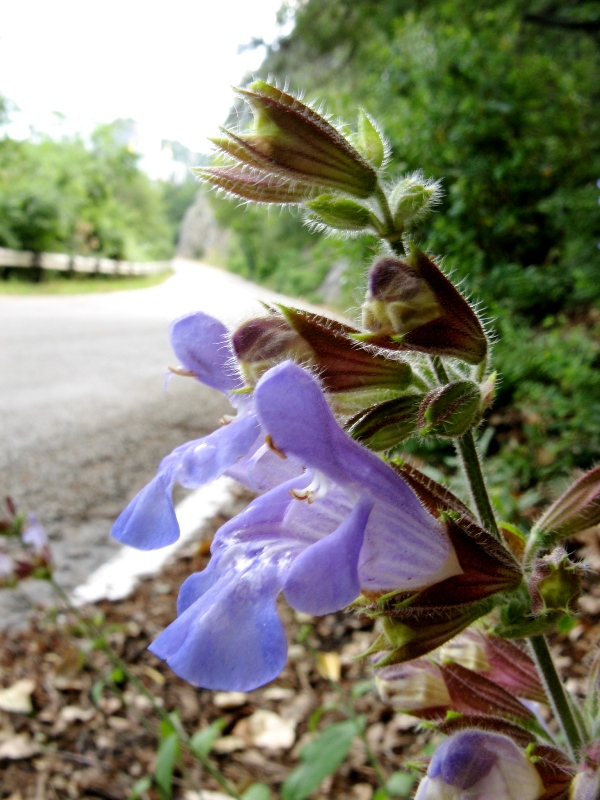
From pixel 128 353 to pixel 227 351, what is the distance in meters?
6.60

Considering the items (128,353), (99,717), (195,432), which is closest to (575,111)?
(195,432)

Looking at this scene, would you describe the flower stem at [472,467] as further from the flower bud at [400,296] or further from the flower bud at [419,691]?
the flower bud at [419,691]

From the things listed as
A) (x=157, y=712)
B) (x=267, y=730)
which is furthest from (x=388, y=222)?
(x=267, y=730)

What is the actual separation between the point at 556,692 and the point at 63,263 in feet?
50.0

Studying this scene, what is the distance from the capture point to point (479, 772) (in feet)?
2.28

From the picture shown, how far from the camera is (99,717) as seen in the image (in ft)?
6.86

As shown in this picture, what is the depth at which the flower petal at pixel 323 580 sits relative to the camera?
496 millimetres

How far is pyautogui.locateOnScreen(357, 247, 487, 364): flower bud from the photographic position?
2.07ft

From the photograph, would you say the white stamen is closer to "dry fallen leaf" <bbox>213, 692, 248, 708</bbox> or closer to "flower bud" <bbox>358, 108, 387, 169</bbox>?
"flower bud" <bbox>358, 108, 387, 169</bbox>

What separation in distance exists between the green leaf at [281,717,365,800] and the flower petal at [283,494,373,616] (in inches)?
41.3

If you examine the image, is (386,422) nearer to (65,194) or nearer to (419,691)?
(419,691)

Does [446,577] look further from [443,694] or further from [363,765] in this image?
[363,765]

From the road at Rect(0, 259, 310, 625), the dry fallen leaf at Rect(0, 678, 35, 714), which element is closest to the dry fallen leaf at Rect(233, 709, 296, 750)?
the dry fallen leaf at Rect(0, 678, 35, 714)

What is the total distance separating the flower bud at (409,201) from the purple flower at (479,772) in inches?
22.9
